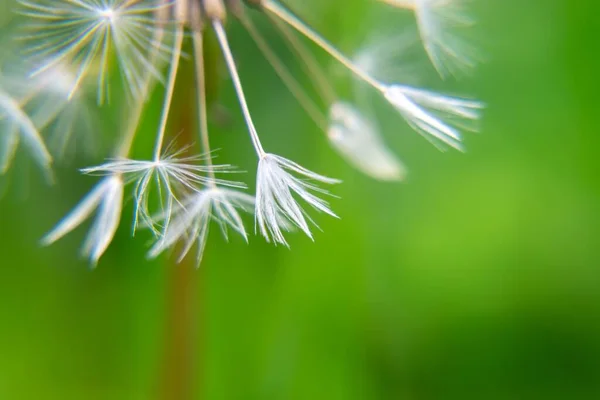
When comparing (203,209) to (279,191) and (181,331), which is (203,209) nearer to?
(279,191)

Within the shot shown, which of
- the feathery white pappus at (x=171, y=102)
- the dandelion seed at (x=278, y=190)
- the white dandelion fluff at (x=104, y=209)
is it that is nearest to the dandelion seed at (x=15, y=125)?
the feathery white pappus at (x=171, y=102)

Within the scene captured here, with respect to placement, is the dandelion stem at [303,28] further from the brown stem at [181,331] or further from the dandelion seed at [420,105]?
the brown stem at [181,331]

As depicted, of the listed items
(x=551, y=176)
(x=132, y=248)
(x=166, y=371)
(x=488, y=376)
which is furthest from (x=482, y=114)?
(x=166, y=371)

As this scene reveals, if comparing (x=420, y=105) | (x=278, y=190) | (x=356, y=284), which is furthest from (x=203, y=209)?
(x=356, y=284)

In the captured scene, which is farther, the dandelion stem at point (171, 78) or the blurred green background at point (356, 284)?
the blurred green background at point (356, 284)

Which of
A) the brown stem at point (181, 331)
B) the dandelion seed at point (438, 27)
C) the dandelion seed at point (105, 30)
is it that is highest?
the dandelion seed at point (438, 27)

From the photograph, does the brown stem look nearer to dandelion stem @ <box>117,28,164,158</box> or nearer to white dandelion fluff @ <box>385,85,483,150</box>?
dandelion stem @ <box>117,28,164,158</box>

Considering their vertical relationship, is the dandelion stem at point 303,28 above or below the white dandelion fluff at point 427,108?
above
